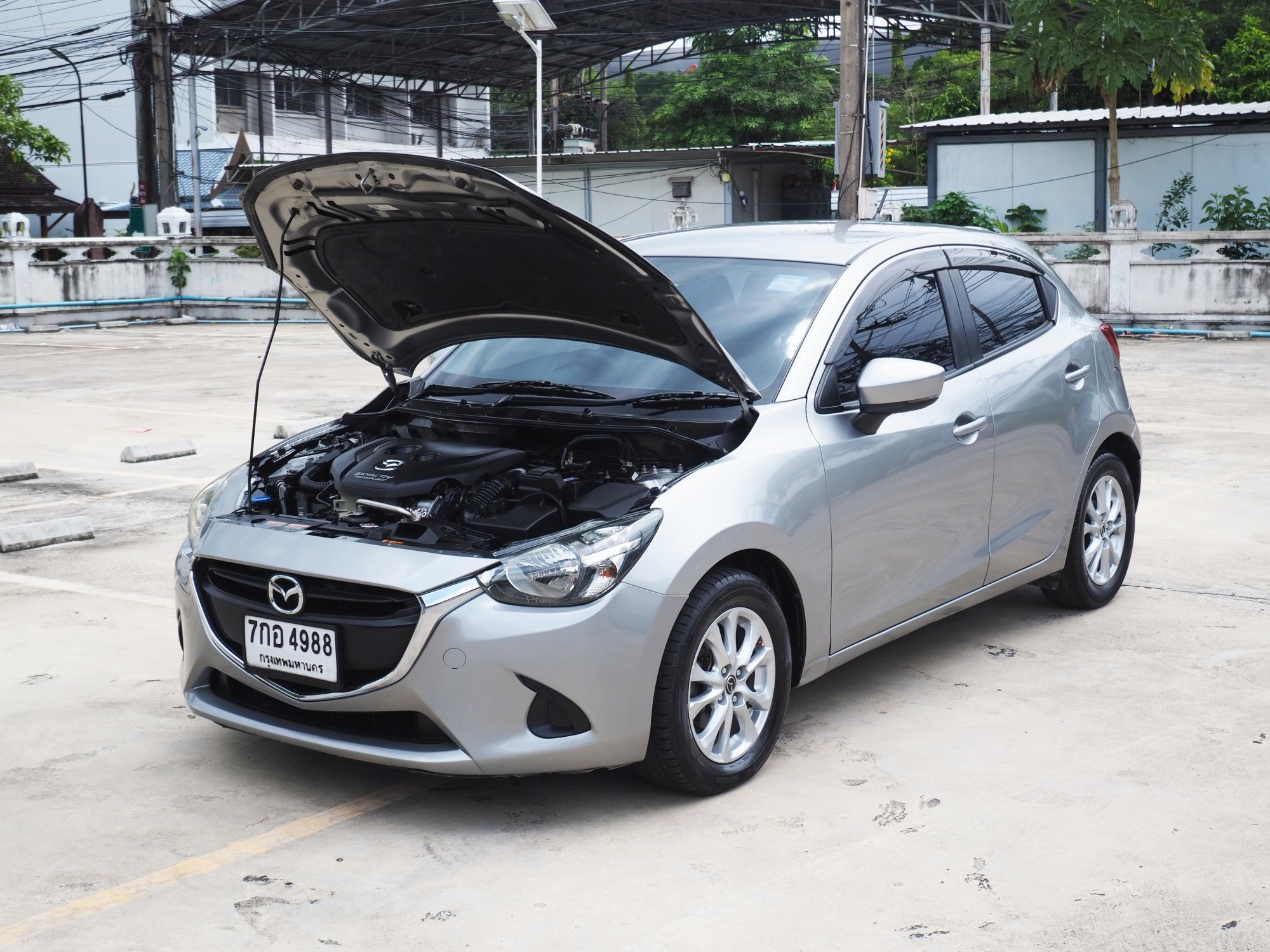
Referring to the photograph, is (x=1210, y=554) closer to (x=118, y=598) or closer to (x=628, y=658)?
(x=628, y=658)

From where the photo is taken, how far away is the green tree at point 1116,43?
22219 mm

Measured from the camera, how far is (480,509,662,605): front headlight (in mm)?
3615

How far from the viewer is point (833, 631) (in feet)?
14.4

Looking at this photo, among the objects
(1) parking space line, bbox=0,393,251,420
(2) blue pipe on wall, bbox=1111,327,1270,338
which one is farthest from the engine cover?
(2) blue pipe on wall, bbox=1111,327,1270,338

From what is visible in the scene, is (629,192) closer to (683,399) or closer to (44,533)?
(44,533)

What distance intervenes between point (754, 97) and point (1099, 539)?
1705 inches

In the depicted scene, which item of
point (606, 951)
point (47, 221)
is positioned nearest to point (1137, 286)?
point (606, 951)

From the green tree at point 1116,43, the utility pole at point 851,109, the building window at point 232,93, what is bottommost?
the utility pole at point 851,109

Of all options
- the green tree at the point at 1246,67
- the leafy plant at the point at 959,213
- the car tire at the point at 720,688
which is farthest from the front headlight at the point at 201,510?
the green tree at the point at 1246,67

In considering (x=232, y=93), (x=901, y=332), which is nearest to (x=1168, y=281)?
(x=901, y=332)

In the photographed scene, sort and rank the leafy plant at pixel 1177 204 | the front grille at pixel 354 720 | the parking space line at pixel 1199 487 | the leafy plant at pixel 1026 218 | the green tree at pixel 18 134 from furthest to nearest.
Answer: the green tree at pixel 18 134 → the leafy plant at pixel 1026 218 → the leafy plant at pixel 1177 204 → the parking space line at pixel 1199 487 → the front grille at pixel 354 720

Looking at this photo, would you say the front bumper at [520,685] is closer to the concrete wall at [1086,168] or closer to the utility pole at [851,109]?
the utility pole at [851,109]

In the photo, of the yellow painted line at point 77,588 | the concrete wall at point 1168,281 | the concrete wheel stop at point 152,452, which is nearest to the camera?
the yellow painted line at point 77,588

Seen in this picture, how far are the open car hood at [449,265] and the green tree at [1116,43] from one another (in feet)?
65.7
